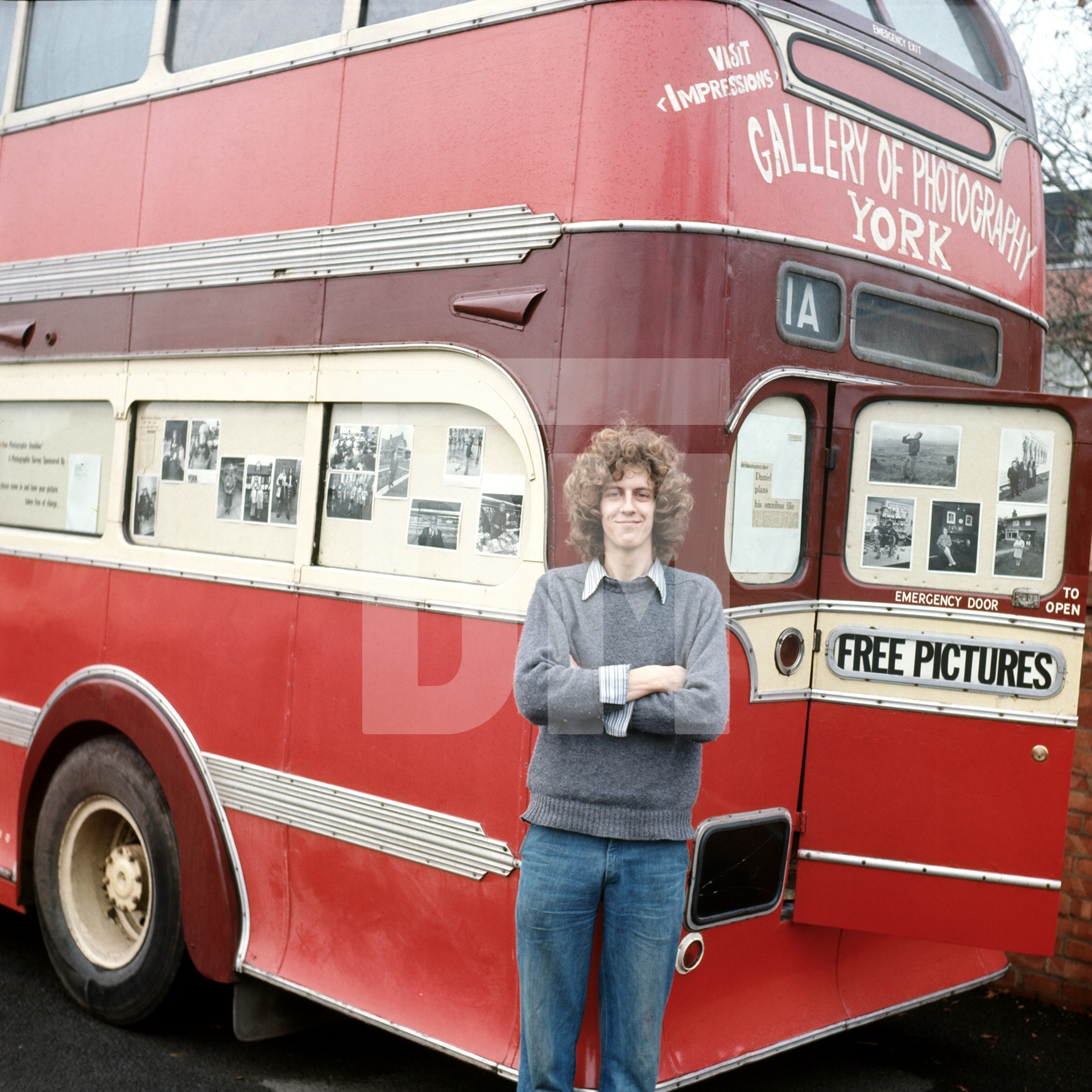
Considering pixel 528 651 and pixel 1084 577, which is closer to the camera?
pixel 528 651

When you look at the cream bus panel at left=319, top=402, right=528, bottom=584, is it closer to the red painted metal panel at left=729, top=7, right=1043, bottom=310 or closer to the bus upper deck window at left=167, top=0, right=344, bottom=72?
the red painted metal panel at left=729, top=7, right=1043, bottom=310

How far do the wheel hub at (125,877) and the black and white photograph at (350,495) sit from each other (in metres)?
1.63

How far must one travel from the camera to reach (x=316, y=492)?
3.99 metres

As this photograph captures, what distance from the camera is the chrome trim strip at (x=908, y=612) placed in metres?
3.57

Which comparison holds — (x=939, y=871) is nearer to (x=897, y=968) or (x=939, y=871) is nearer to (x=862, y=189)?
(x=897, y=968)

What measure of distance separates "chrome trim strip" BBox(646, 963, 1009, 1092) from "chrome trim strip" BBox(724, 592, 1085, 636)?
124cm

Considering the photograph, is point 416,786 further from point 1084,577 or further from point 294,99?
point 294,99

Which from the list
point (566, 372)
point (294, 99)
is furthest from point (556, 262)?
point (294, 99)

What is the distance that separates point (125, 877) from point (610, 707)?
2.58 m

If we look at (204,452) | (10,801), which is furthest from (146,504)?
(10,801)

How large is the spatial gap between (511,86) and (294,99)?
96cm

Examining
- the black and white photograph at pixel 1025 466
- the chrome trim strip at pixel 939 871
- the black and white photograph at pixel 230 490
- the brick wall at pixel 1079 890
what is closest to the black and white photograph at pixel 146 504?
the black and white photograph at pixel 230 490

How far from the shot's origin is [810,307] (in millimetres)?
3570

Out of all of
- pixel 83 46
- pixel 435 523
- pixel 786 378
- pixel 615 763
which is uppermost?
pixel 83 46
